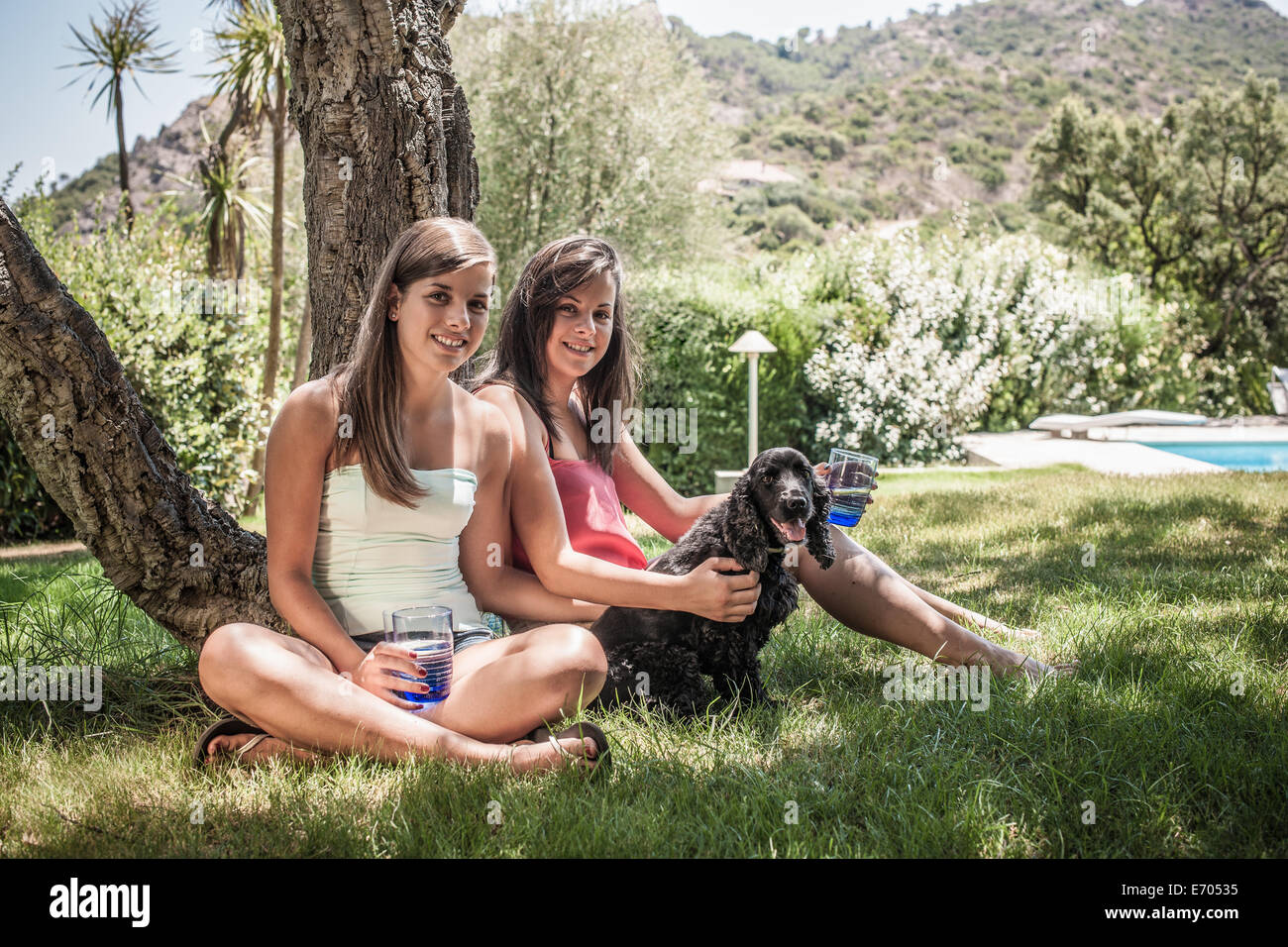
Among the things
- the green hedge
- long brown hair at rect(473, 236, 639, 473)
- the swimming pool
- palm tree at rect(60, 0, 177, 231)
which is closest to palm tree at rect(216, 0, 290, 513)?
palm tree at rect(60, 0, 177, 231)

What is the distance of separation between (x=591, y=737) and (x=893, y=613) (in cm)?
135

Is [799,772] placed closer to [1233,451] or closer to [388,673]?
[388,673]

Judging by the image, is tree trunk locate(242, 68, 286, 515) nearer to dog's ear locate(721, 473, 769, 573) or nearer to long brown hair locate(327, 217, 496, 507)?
long brown hair locate(327, 217, 496, 507)

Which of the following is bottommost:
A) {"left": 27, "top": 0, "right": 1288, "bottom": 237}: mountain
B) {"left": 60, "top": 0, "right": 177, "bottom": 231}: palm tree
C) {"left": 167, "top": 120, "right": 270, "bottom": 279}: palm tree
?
{"left": 167, "top": 120, "right": 270, "bottom": 279}: palm tree

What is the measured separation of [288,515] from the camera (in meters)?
2.70

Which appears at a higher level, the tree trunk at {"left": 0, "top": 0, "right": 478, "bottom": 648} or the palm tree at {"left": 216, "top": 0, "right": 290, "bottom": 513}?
the palm tree at {"left": 216, "top": 0, "right": 290, "bottom": 513}

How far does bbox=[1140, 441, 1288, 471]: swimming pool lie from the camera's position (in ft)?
42.4

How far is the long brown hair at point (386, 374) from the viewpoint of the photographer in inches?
109

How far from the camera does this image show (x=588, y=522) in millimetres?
3262

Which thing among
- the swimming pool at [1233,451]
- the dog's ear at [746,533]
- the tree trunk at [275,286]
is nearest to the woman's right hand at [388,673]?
the dog's ear at [746,533]

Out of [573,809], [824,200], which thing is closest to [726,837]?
[573,809]

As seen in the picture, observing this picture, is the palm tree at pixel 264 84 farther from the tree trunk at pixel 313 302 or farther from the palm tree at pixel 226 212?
the tree trunk at pixel 313 302

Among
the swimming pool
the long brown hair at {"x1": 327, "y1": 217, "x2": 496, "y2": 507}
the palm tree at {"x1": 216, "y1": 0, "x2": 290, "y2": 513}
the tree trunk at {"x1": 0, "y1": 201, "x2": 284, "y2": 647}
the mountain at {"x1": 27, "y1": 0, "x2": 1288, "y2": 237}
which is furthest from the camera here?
the mountain at {"x1": 27, "y1": 0, "x2": 1288, "y2": 237}

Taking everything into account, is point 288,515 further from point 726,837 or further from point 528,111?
point 528,111
